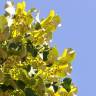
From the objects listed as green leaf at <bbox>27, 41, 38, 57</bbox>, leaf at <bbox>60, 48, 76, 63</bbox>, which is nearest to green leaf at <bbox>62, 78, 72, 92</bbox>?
leaf at <bbox>60, 48, 76, 63</bbox>

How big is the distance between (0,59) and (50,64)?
19.0 inches

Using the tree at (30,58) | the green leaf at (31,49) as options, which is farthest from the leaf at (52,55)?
the green leaf at (31,49)

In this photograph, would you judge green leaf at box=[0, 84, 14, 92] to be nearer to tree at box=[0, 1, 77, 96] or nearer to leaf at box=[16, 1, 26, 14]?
tree at box=[0, 1, 77, 96]

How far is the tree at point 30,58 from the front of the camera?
12.5 feet

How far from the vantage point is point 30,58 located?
3.99 metres

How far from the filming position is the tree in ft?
12.5

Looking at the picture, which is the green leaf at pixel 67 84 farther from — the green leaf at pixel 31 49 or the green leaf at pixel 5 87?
the green leaf at pixel 5 87

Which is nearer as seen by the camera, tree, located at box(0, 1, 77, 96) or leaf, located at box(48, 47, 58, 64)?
tree, located at box(0, 1, 77, 96)

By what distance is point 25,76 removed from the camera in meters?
3.82

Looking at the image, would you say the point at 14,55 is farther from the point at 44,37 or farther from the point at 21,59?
the point at 44,37

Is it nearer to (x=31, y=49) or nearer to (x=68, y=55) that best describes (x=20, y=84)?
(x=31, y=49)

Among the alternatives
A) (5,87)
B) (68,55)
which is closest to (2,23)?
(5,87)

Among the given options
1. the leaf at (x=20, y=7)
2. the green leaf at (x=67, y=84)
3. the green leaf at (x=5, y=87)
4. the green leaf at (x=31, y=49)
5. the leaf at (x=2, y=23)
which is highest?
the leaf at (x=20, y=7)

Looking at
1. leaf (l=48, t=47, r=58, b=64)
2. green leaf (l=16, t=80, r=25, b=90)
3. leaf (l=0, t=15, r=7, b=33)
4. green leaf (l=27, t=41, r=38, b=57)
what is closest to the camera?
green leaf (l=16, t=80, r=25, b=90)
